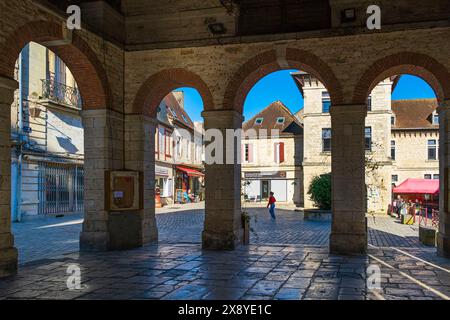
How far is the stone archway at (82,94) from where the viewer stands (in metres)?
7.53

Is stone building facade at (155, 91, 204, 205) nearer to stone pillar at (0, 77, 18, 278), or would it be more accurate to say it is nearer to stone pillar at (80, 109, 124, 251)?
stone pillar at (80, 109, 124, 251)

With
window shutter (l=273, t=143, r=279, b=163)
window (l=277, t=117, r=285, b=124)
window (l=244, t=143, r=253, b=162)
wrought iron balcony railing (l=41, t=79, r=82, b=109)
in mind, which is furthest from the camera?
window (l=277, t=117, r=285, b=124)

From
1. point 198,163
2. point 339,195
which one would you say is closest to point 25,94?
point 339,195

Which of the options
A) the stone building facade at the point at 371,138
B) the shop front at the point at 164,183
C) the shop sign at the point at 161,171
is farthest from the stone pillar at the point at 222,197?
the shop sign at the point at 161,171

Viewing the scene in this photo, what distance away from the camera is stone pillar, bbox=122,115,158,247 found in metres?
10.8

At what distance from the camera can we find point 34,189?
63.3 ft

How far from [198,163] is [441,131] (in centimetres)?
3305

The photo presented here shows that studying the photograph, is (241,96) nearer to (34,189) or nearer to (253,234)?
(253,234)

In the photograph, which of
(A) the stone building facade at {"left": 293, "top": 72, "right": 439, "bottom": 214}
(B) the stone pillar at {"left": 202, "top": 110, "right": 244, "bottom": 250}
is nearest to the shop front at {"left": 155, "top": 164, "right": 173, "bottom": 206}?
(A) the stone building facade at {"left": 293, "top": 72, "right": 439, "bottom": 214}

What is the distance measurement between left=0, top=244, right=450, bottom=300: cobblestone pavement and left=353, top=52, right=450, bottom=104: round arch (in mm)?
3533

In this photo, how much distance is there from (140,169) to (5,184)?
12.7 ft

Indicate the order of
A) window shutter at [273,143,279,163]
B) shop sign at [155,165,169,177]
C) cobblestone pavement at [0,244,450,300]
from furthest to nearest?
1. window shutter at [273,143,279,163]
2. shop sign at [155,165,169,177]
3. cobblestone pavement at [0,244,450,300]

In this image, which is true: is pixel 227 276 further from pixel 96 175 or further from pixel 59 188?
pixel 59 188

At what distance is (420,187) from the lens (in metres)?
24.5
